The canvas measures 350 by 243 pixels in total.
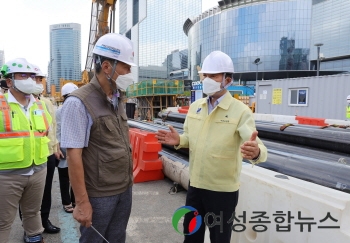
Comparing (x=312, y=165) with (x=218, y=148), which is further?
(x=312, y=165)

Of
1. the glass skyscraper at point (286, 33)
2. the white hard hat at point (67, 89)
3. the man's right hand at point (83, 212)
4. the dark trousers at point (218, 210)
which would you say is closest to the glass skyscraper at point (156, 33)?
the glass skyscraper at point (286, 33)

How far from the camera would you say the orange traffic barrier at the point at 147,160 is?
536 centimetres

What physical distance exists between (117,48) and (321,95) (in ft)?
41.1

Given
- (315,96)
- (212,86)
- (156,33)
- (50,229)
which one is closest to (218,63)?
(212,86)

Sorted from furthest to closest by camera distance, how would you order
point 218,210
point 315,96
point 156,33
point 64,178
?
point 156,33
point 315,96
point 64,178
point 218,210

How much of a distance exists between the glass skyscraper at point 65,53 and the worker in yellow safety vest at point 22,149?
33.1 metres

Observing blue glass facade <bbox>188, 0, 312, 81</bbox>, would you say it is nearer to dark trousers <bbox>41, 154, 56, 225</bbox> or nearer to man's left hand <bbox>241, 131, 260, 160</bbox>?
dark trousers <bbox>41, 154, 56, 225</bbox>

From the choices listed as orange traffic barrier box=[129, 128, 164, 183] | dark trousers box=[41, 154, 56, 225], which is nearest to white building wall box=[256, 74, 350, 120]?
orange traffic barrier box=[129, 128, 164, 183]

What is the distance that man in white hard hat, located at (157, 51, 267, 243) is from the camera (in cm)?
226

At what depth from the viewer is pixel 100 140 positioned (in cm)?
186

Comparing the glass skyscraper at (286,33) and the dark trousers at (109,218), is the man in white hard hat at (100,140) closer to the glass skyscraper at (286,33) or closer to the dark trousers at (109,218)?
the dark trousers at (109,218)

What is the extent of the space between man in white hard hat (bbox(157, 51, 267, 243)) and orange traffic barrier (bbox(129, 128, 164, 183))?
2.90 m

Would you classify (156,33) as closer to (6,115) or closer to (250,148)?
(6,115)

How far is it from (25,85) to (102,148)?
1.44 m
